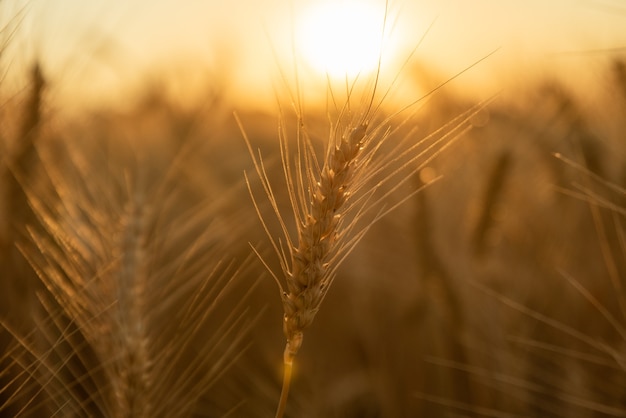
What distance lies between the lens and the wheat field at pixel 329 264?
3.28ft

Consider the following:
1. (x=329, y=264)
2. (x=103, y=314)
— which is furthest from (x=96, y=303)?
(x=329, y=264)

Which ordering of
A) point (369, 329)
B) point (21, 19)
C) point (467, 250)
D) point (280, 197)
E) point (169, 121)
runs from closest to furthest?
point (21, 19) → point (467, 250) → point (369, 329) → point (280, 197) → point (169, 121)

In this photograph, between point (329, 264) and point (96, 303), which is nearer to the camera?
point (329, 264)

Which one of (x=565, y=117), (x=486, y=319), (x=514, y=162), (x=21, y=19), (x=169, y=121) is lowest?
(x=486, y=319)

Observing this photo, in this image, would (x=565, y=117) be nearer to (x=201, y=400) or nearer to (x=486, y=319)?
(x=486, y=319)

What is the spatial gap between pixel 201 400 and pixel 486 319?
2.45 ft

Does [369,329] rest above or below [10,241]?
below

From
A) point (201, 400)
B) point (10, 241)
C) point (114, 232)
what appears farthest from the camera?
point (201, 400)

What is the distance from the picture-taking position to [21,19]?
3.23 feet

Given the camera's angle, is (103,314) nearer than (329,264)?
No

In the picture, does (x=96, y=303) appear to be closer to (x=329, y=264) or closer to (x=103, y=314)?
(x=103, y=314)

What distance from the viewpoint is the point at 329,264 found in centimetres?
86

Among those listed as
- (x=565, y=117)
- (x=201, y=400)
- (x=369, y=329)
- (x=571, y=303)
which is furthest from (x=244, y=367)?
(x=565, y=117)

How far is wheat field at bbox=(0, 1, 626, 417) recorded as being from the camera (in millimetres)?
1000
